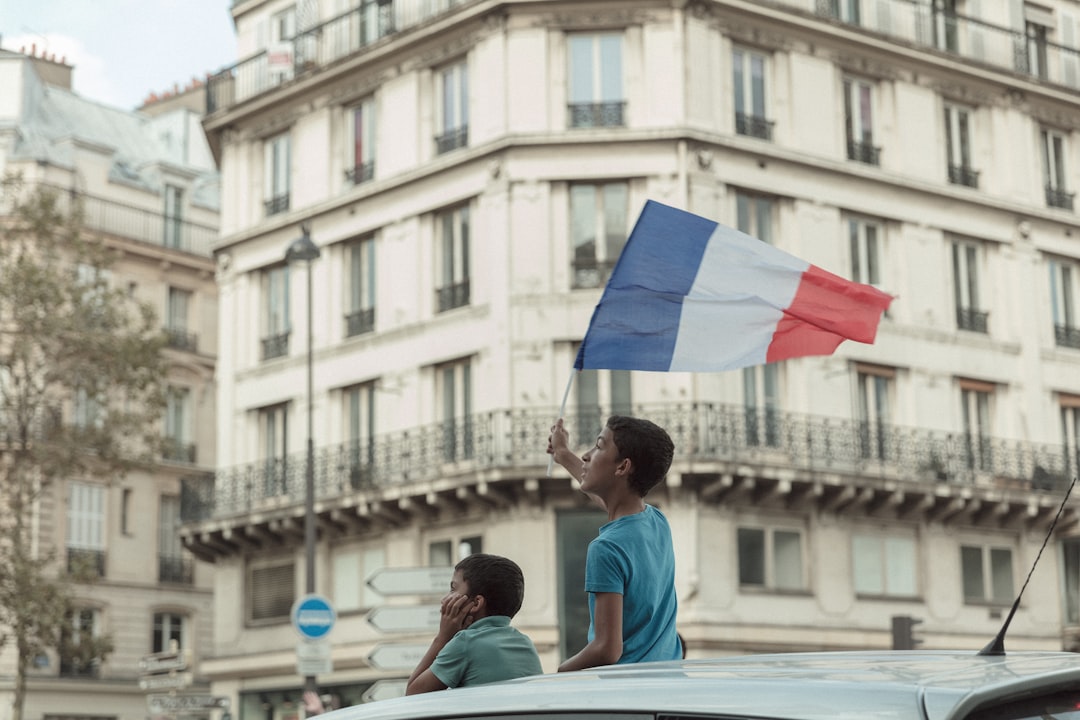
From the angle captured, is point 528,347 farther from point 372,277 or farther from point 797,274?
point 797,274

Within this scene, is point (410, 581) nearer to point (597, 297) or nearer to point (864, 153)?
point (597, 297)

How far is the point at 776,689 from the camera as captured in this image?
112 inches

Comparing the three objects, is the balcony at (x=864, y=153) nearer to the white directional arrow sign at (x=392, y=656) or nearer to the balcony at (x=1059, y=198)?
the balcony at (x=1059, y=198)

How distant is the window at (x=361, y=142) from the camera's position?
35.6 meters

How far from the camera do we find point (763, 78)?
111 ft

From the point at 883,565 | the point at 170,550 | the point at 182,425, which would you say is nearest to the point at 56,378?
the point at 883,565

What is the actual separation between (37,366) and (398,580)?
14748mm

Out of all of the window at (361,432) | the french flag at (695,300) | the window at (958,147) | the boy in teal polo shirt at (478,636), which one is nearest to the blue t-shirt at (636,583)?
the boy in teal polo shirt at (478,636)

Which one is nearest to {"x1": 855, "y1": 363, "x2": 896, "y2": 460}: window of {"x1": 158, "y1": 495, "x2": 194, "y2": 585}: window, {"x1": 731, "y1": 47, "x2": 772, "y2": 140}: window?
{"x1": 731, "y1": 47, "x2": 772, "y2": 140}: window

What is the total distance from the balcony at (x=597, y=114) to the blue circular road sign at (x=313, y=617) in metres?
13.4

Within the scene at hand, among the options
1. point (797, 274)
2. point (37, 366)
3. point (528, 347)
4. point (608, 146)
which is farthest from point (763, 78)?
point (797, 274)

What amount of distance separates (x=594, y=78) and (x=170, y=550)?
2169 cm

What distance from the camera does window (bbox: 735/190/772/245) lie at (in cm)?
3275

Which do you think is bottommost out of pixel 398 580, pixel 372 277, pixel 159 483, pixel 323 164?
pixel 398 580
